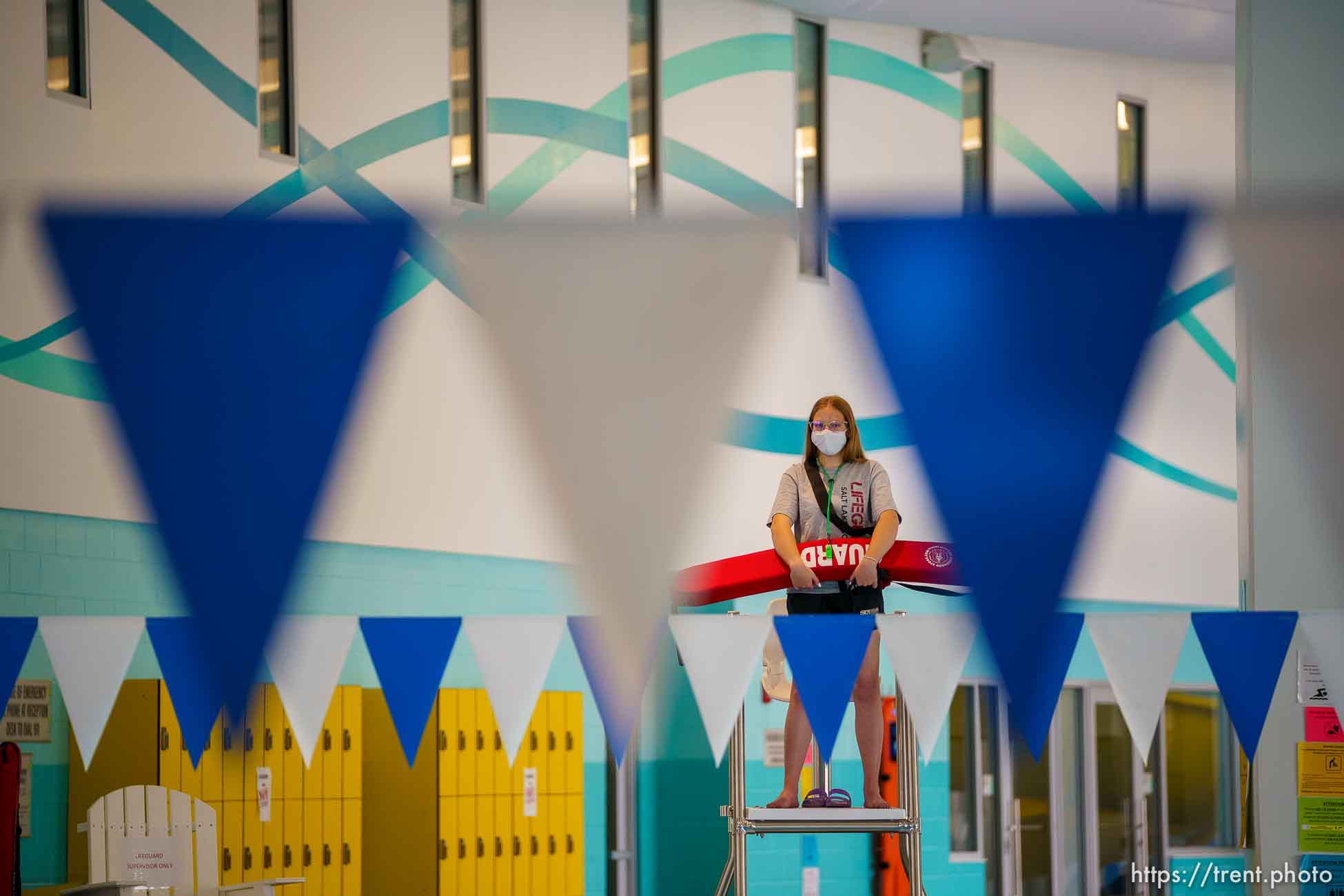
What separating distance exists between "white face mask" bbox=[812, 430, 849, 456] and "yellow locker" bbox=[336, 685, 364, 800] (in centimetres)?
370

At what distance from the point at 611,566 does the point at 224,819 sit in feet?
13.9

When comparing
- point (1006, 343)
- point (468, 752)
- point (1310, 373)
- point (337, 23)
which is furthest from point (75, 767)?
point (1310, 373)

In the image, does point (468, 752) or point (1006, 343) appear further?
point (468, 752)

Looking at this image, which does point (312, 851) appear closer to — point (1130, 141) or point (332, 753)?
point (332, 753)

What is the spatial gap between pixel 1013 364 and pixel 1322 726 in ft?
7.57

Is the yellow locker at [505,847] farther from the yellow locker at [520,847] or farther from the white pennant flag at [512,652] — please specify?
the white pennant flag at [512,652]

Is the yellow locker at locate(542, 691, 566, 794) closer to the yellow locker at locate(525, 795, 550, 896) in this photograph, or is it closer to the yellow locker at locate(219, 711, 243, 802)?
the yellow locker at locate(525, 795, 550, 896)

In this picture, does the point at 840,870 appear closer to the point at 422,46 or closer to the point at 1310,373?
the point at 422,46

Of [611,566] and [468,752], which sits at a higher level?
[611,566]

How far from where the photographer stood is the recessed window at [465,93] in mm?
8328

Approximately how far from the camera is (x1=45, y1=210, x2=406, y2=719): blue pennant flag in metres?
3.44

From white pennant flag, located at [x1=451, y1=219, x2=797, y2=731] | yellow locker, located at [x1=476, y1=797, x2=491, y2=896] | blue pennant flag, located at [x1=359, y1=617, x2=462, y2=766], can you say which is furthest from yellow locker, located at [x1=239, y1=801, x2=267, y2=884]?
white pennant flag, located at [x1=451, y1=219, x2=797, y2=731]

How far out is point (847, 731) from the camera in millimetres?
9000

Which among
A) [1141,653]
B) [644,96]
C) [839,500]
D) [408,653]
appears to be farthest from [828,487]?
[644,96]
